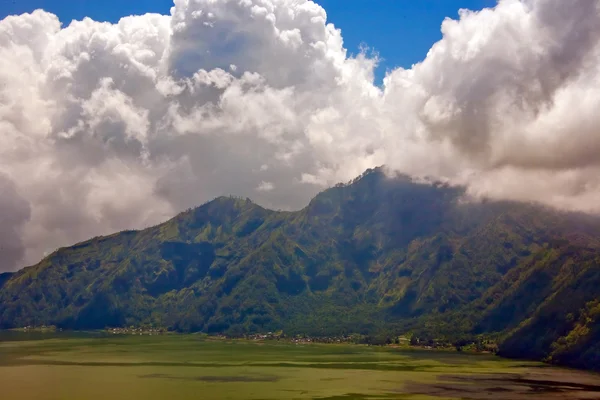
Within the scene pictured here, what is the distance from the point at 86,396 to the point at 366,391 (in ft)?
245

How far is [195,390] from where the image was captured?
621 feet

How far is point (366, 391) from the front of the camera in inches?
7426

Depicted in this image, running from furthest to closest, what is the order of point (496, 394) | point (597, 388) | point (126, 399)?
point (597, 388) → point (496, 394) → point (126, 399)

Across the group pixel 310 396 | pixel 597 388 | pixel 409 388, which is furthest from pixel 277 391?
pixel 597 388

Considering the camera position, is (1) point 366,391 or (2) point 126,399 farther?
(1) point 366,391

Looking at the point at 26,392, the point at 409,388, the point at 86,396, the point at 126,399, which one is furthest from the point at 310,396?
the point at 26,392

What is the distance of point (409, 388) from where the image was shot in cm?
19538

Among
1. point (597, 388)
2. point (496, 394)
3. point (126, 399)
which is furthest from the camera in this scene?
point (597, 388)

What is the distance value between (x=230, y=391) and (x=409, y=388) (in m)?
51.1

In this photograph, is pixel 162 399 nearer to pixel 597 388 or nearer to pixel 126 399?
pixel 126 399

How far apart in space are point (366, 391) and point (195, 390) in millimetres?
47344

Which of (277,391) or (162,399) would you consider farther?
(277,391)

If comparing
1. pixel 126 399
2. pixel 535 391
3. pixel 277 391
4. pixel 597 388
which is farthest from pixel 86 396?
pixel 597 388

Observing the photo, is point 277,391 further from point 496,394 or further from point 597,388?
point 597,388
